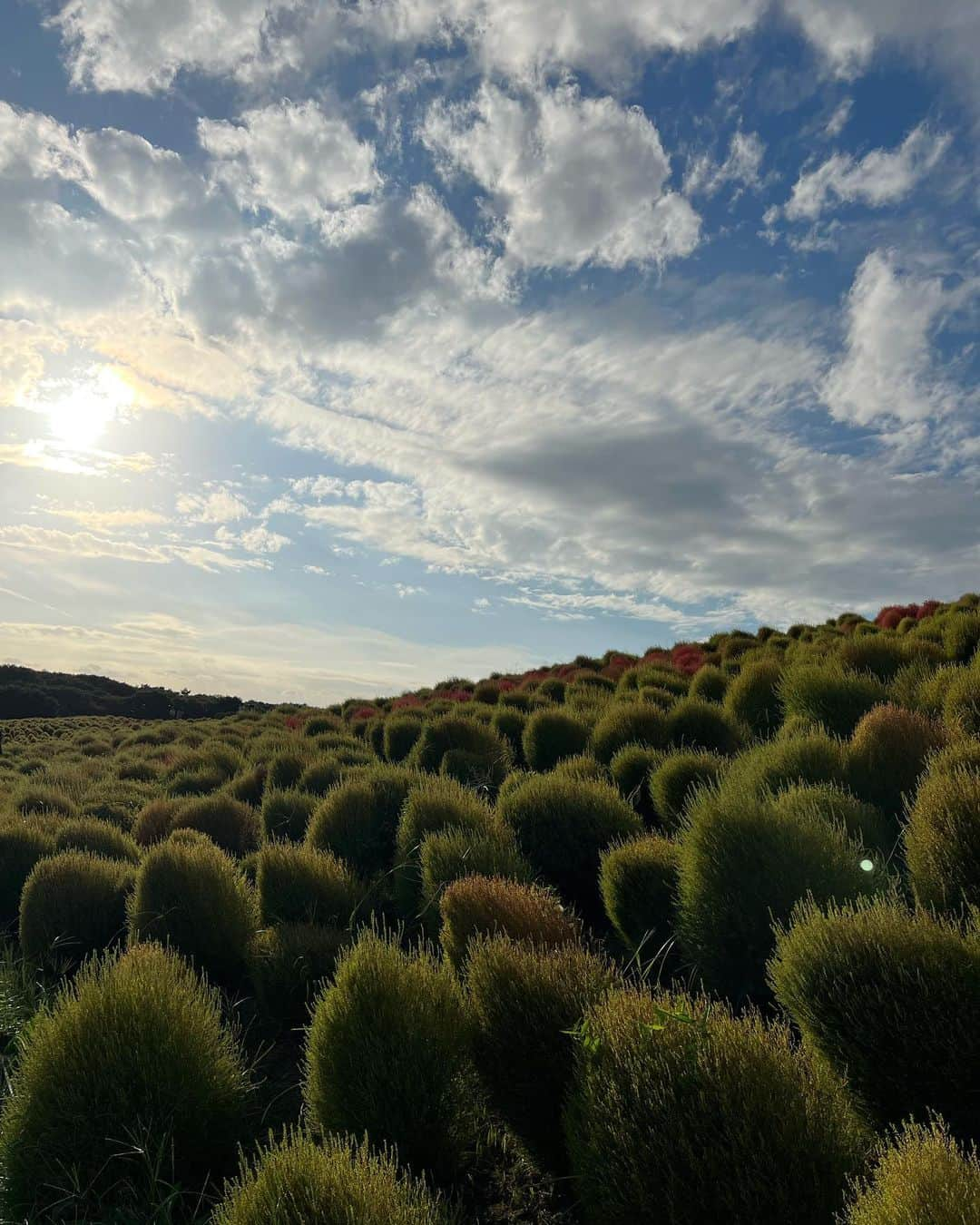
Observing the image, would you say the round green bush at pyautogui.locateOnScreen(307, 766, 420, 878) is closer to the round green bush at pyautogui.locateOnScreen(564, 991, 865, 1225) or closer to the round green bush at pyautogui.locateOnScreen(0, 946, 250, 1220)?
the round green bush at pyautogui.locateOnScreen(0, 946, 250, 1220)

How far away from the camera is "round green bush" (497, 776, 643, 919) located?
7.05 metres

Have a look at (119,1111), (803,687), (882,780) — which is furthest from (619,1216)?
(803,687)

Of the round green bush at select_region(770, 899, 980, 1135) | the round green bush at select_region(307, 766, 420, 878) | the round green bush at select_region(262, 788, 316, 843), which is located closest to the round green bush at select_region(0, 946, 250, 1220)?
the round green bush at select_region(770, 899, 980, 1135)

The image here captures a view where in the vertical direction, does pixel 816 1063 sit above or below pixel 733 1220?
above

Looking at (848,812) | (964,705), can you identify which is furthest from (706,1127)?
(964,705)

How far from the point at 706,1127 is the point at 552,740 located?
28.4 feet

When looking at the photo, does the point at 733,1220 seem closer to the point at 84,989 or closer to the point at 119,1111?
the point at 119,1111

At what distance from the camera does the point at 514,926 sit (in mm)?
5180

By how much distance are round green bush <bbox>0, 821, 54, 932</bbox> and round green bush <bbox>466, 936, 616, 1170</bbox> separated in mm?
7378

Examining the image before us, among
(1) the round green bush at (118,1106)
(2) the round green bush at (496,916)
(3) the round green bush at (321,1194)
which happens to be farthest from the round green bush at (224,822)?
(3) the round green bush at (321,1194)

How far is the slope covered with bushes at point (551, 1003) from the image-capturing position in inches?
117

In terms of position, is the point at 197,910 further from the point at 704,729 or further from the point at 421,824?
the point at 704,729

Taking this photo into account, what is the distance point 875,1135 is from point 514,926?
2.42m

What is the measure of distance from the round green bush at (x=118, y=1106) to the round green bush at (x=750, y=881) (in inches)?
114
